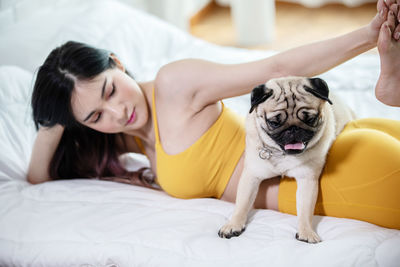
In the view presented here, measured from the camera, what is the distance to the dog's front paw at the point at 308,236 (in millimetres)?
1108

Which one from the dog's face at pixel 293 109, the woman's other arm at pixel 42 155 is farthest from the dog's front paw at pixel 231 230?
the woman's other arm at pixel 42 155

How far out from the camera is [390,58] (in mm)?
1121

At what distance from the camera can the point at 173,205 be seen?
1.40 metres

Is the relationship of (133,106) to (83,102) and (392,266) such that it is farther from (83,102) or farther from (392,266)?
(392,266)

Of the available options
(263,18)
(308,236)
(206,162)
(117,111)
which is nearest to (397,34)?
(308,236)

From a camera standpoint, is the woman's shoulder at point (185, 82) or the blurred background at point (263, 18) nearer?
the woman's shoulder at point (185, 82)

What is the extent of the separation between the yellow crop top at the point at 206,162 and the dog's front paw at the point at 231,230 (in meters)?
0.23

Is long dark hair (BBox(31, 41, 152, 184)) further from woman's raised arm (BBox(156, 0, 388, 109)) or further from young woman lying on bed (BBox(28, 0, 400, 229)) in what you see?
woman's raised arm (BBox(156, 0, 388, 109))

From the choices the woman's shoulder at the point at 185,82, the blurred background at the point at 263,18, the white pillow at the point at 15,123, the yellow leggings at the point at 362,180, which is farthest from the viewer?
the blurred background at the point at 263,18

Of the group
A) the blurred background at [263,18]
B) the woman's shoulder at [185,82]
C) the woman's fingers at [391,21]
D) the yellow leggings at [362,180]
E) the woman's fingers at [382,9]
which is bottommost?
the blurred background at [263,18]

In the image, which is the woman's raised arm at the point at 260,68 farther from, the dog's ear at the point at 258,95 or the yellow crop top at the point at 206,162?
the dog's ear at the point at 258,95

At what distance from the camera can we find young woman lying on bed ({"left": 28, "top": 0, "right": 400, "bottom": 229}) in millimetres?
1166

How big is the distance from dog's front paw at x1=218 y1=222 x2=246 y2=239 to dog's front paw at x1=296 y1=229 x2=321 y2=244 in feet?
0.52

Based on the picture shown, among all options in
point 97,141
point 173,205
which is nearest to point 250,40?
point 97,141
